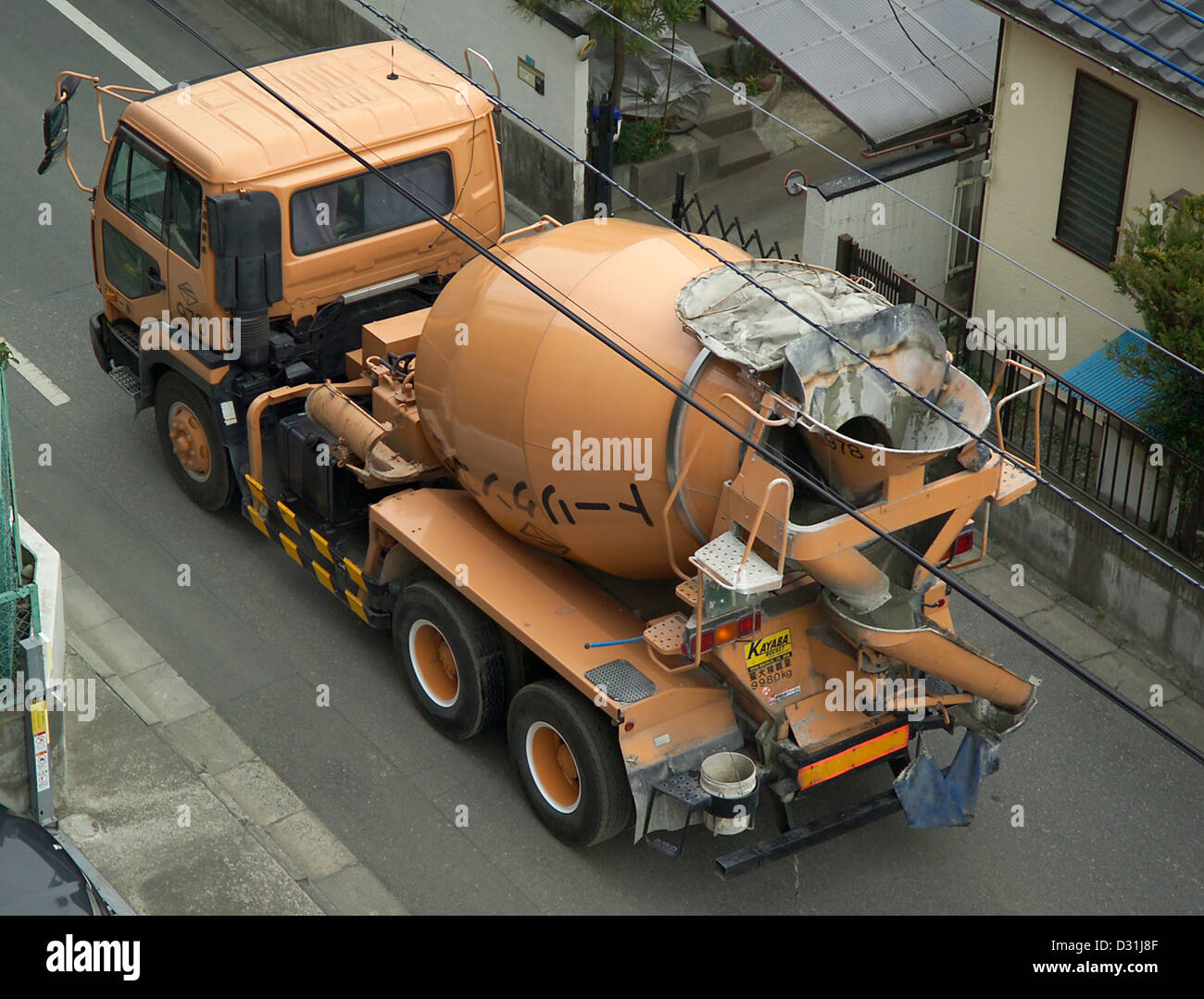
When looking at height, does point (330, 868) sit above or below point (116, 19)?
below

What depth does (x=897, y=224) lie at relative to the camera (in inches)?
531

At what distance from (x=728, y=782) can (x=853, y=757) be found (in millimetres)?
713

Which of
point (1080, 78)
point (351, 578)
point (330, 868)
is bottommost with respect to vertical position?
point (330, 868)

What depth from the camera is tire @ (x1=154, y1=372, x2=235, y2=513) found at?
11.1 metres

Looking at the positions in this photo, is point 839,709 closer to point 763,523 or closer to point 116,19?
point 763,523

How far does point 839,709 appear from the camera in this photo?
8602 mm

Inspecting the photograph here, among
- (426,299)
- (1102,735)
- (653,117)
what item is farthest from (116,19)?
(1102,735)

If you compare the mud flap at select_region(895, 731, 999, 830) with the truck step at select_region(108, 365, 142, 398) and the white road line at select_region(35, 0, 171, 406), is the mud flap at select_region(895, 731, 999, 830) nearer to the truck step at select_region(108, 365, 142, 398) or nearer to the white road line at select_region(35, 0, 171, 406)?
the truck step at select_region(108, 365, 142, 398)

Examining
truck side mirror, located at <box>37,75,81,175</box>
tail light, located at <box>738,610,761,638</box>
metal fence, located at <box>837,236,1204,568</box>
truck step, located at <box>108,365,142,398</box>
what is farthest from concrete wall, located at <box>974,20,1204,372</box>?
truck side mirror, located at <box>37,75,81,175</box>

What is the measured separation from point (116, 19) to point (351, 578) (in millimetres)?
10268

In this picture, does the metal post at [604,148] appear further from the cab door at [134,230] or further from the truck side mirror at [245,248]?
the truck side mirror at [245,248]

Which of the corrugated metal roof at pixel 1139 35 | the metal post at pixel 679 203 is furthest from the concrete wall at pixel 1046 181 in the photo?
the metal post at pixel 679 203

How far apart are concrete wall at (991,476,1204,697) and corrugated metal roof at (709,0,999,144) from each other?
356cm

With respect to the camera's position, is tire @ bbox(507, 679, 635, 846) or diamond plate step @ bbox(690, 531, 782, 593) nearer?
diamond plate step @ bbox(690, 531, 782, 593)
